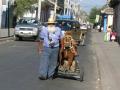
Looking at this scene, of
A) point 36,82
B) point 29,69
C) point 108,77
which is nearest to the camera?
point 36,82

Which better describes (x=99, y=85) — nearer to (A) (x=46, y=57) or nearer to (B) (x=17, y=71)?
(A) (x=46, y=57)

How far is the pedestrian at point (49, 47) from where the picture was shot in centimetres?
1399

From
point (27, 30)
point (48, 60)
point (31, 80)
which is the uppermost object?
point (48, 60)

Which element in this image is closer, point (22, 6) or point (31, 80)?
point (31, 80)

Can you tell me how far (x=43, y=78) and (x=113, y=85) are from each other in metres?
2.05

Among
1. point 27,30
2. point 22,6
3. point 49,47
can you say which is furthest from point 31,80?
point 22,6

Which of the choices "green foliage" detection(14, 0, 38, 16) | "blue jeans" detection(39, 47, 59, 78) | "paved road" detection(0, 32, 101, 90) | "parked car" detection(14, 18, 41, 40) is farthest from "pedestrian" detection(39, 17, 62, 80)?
"green foliage" detection(14, 0, 38, 16)

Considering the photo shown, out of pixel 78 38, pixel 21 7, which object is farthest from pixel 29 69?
pixel 21 7

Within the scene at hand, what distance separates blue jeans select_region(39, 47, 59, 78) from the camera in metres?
14.0

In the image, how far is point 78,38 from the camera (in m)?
34.7

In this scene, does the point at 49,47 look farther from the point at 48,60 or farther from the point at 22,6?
the point at 22,6

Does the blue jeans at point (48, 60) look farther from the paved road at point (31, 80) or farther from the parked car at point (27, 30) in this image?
the parked car at point (27, 30)

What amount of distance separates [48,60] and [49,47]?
38 cm

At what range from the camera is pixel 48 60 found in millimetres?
14086
